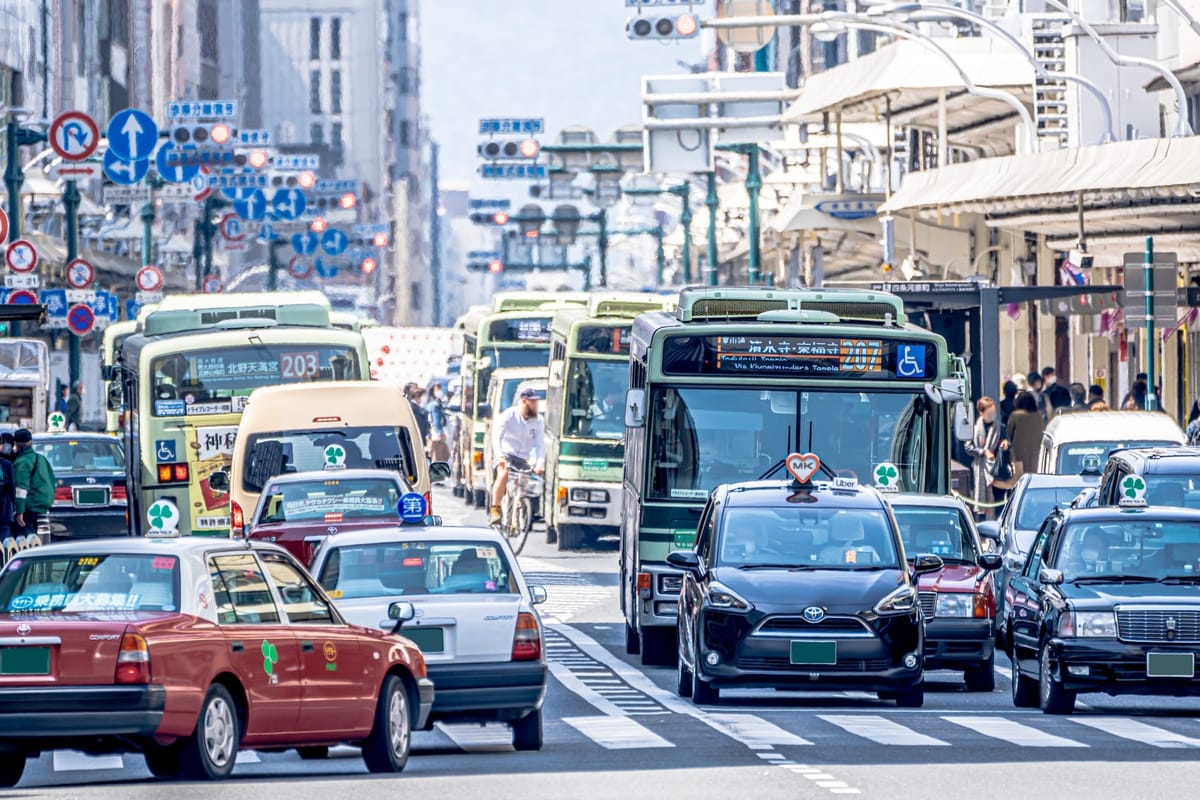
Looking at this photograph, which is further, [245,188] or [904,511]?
[245,188]

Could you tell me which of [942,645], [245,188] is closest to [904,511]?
[942,645]

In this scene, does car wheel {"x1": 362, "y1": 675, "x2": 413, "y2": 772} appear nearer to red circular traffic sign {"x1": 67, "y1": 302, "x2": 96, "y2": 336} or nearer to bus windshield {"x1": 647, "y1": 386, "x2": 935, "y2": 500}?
bus windshield {"x1": 647, "y1": 386, "x2": 935, "y2": 500}

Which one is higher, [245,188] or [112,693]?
[245,188]

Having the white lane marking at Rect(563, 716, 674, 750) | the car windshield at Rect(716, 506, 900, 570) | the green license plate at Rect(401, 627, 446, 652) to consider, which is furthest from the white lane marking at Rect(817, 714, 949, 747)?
the green license plate at Rect(401, 627, 446, 652)

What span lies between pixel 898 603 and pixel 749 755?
349 cm

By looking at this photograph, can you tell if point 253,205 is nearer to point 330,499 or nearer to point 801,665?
point 330,499

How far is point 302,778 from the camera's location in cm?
1434

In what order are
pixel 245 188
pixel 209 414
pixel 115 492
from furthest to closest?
pixel 245 188
pixel 115 492
pixel 209 414

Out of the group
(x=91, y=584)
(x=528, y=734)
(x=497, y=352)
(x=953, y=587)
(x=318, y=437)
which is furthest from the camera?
(x=497, y=352)

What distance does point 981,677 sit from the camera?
70.0 feet

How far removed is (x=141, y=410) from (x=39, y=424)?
13253 mm

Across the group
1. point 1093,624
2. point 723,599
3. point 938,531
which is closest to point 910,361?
point 938,531

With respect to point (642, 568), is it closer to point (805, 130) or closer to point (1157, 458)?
point (1157, 458)

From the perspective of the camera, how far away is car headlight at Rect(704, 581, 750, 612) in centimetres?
1841
